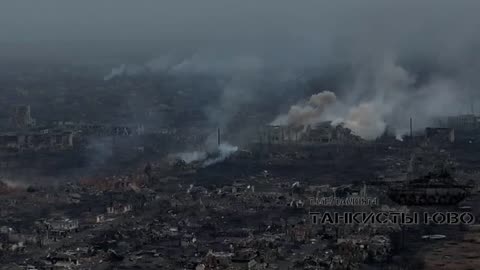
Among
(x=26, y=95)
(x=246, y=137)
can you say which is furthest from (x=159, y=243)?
(x=26, y=95)

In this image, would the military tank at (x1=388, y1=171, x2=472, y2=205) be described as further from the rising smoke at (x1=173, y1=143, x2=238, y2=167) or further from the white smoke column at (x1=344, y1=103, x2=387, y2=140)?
the white smoke column at (x1=344, y1=103, x2=387, y2=140)

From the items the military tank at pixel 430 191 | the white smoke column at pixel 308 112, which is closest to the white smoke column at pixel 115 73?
A: the white smoke column at pixel 308 112

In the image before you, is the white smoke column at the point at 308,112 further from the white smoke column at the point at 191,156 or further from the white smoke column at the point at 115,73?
the white smoke column at the point at 115,73

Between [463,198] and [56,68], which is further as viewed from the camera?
[56,68]

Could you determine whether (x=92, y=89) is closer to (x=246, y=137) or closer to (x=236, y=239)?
(x=246, y=137)

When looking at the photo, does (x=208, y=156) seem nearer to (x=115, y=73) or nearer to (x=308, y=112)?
(x=308, y=112)

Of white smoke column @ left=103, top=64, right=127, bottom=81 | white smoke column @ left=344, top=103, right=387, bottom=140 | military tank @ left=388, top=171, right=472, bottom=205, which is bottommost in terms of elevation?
military tank @ left=388, top=171, right=472, bottom=205

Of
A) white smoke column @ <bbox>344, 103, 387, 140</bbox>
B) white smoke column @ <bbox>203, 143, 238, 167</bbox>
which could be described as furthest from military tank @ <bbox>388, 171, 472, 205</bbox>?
white smoke column @ <bbox>344, 103, 387, 140</bbox>
